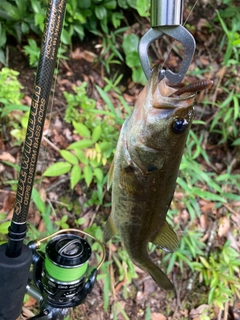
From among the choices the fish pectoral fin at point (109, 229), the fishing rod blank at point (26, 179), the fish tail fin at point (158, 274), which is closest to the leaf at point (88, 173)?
the fish pectoral fin at point (109, 229)

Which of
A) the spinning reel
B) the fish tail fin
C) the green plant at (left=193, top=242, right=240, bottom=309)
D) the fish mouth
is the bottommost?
the green plant at (left=193, top=242, right=240, bottom=309)

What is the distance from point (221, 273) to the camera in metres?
2.88

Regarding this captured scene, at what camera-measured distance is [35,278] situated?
5.55ft

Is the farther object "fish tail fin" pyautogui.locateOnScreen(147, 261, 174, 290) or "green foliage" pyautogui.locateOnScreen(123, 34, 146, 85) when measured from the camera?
"green foliage" pyautogui.locateOnScreen(123, 34, 146, 85)

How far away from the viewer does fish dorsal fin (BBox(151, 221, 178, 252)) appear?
1765 millimetres

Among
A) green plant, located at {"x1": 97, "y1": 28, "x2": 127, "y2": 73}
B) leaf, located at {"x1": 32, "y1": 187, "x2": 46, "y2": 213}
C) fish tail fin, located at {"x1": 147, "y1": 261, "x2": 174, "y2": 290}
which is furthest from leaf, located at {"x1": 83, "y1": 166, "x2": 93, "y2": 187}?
green plant, located at {"x1": 97, "y1": 28, "x2": 127, "y2": 73}

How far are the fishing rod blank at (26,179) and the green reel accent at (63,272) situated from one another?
0.18 metres

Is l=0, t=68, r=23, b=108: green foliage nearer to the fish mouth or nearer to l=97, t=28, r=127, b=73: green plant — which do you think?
l=97, t=28, r=127, b=73: green plant

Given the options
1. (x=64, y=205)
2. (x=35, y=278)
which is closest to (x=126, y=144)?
(x=35, y=278)

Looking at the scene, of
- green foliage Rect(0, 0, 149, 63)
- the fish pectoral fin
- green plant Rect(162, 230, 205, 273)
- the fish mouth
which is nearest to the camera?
the fish mouth

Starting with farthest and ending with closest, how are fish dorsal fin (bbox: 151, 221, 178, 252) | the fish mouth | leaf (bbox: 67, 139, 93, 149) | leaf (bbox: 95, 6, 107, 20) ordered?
leaf (bbox: 95, 6, 107, 20) < leaf (bbox: 67, 139, 93, 149) < fish dorsal fin (bbox: 151, 221, 178, 252) < the fish mouth

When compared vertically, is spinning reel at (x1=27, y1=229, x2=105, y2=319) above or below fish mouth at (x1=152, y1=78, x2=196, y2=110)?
below

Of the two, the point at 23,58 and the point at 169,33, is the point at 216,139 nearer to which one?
the point at 23,58

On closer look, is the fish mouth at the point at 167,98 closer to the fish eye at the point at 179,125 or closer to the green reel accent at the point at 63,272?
the fish eye at the point at 179,125
